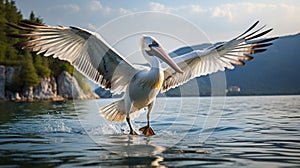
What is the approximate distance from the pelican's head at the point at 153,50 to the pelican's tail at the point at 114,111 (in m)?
1.72

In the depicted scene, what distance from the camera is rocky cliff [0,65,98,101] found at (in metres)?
65.9

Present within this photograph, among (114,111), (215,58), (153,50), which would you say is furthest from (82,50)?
(215,58)

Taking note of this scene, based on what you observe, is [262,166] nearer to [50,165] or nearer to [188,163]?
[188,163]

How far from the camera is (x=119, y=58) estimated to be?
944 cm

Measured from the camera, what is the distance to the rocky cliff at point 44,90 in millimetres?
65938

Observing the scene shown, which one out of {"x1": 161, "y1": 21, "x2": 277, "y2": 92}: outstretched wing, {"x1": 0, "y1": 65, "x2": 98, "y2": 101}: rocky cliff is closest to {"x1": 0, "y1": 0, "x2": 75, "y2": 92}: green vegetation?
{"x1": 0, "y1": 65, "x2": 98, "y2": 101}: rocky cliff

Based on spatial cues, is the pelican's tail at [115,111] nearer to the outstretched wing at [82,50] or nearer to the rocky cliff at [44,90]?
the outstretched wing at [82,50]

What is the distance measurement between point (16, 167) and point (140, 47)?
5393 millimetres

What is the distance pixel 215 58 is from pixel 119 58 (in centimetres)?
359

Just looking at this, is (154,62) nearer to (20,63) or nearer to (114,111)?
(114,111)

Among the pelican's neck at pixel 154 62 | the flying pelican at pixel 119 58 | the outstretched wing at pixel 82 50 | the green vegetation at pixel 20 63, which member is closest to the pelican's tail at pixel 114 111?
the flying pelican at pixel 119 58

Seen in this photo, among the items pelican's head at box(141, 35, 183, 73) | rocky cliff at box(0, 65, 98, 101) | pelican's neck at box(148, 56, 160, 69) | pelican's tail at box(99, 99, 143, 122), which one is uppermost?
rocky cliff at box(0, 65, 98, 101)

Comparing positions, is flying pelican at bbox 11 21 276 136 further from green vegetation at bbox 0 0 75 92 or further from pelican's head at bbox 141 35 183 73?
green vegetation at bbox 0 0 75 92

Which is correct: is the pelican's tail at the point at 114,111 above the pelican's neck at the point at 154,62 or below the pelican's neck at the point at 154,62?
below
